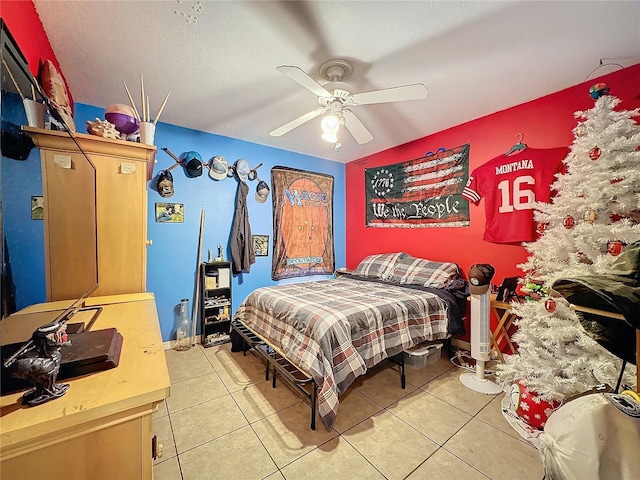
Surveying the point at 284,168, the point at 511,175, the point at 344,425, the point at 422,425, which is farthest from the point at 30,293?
the point at 511,175

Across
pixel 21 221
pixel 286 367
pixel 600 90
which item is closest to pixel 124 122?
pixel 21 221

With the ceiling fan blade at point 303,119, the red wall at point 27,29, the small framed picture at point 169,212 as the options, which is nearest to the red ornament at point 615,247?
the ceiling fan blade at point 303,119

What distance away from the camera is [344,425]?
180 centimetres

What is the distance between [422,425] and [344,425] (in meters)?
0.55

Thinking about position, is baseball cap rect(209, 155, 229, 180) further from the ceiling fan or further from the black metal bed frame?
the black metal bed frame

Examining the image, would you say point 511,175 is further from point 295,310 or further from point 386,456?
point 386,456

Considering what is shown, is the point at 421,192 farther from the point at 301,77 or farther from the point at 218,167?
the point at 218,167

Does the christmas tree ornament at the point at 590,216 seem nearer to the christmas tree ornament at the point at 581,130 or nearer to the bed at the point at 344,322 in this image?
the christmas tree ornament at the point at 581,130

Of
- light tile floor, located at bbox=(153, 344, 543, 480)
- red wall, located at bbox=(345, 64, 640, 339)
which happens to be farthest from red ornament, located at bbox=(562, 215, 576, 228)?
light tile floor, located at bbox=(153, 344, 543, 480)

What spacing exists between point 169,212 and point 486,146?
3.68 metres

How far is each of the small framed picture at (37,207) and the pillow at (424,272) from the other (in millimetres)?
3024

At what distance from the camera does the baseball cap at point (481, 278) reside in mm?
2250

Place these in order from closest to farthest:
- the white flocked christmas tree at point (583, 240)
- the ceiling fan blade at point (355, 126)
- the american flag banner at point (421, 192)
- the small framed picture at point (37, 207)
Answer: the small framed picture at point (37, 207) → the white flocked christmas tree at point (583, 240) → the ceiling fan blade at point (355, 126) → the american flag banner at point (421, 192)

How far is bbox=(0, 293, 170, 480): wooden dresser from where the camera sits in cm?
57
